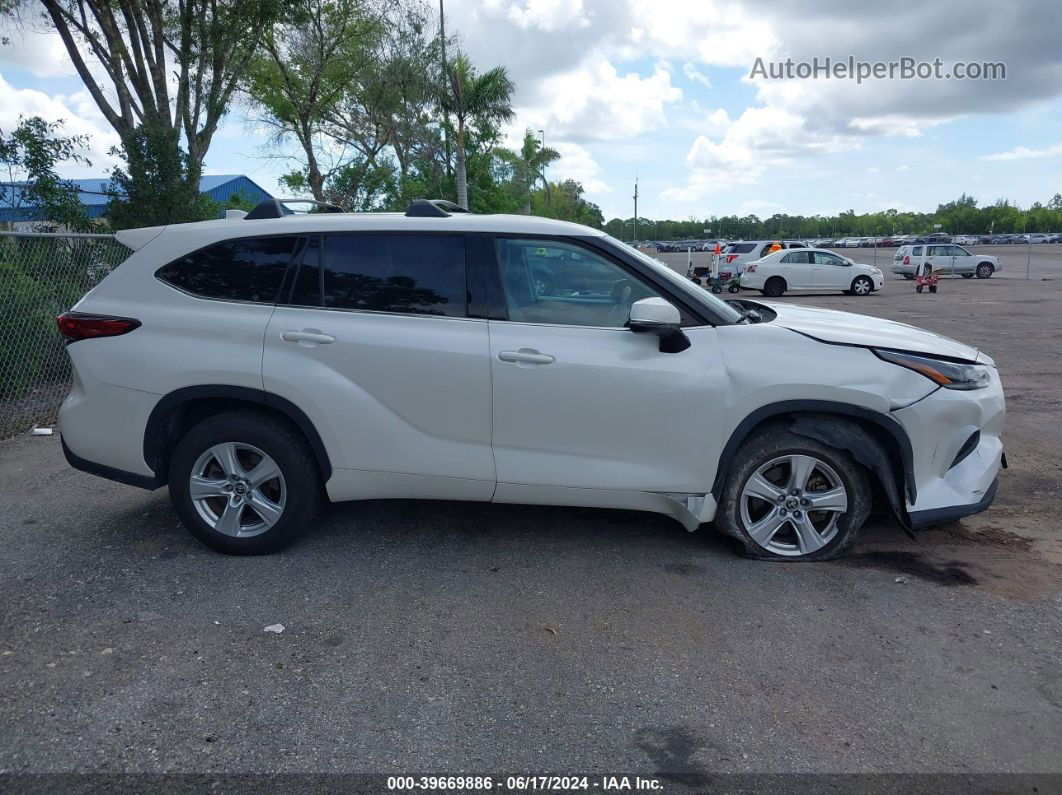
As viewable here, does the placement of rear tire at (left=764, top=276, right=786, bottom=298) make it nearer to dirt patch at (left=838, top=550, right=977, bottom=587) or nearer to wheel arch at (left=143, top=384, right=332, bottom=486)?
dirt patch at (left=838, top=550, right=977, bottom=587)

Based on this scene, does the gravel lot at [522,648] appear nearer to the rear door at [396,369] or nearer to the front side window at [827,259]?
the rear door at [396,369]

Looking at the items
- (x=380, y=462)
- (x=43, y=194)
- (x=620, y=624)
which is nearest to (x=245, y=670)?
(x=380, y=462)

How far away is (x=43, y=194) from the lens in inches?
430

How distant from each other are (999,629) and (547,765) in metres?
2.23

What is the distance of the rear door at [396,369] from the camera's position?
4211 mm

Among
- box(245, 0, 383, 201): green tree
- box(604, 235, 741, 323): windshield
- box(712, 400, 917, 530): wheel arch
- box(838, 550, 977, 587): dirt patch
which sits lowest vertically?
box(838, 550, 977, 587): dirt patch

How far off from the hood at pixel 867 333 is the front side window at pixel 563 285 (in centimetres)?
92

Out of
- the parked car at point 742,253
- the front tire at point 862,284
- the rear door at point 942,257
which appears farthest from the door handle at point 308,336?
the rear door at point 942,257

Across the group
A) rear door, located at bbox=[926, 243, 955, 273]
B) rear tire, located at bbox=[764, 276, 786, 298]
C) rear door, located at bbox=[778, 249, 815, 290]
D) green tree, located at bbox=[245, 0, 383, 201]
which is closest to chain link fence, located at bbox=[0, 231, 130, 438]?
green tree, located at bbox=[245, 0, 383, 201]

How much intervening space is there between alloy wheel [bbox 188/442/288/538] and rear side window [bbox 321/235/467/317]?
0.93 metres

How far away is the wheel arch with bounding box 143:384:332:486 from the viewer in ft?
14.1

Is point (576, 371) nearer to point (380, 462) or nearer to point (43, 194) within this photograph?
point (380, 462)

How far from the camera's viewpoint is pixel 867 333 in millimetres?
4496

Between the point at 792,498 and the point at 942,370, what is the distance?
1.02 metres
